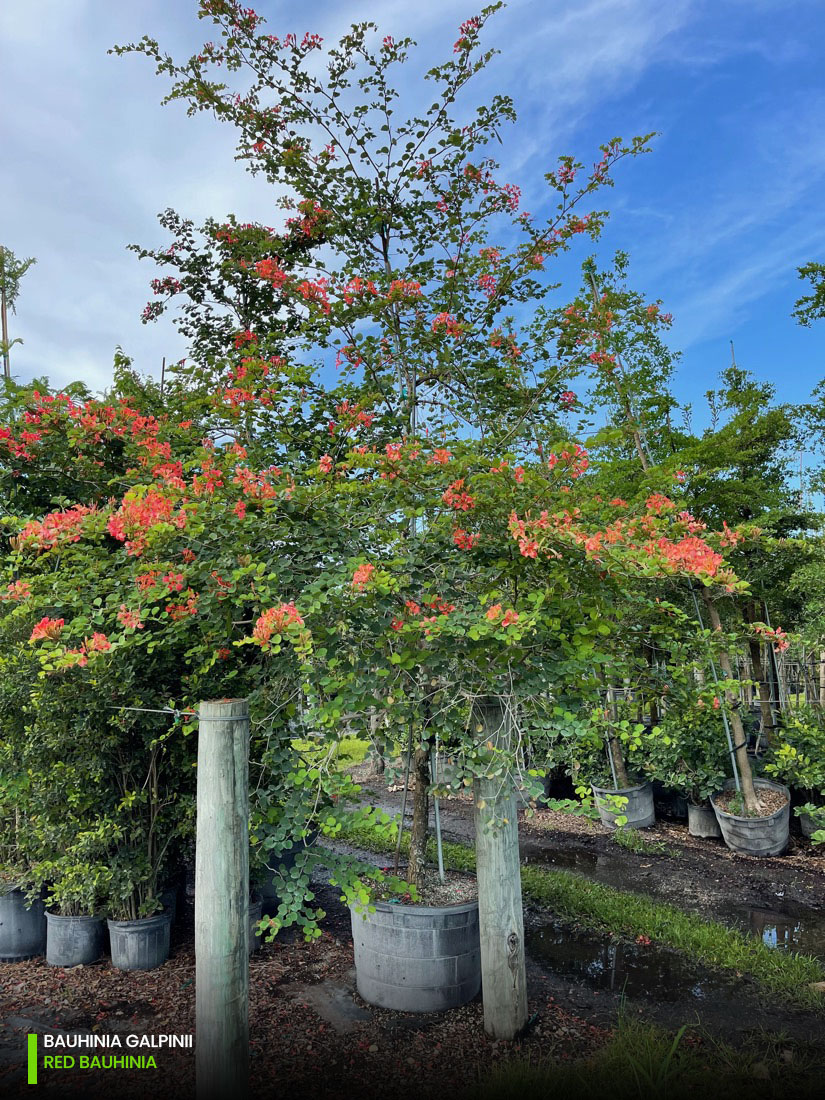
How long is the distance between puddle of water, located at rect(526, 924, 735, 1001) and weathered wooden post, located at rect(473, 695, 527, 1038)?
93 centimetres

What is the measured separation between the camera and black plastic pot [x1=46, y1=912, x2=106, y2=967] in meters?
3.81

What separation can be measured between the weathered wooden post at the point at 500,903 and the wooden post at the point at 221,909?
116 cm

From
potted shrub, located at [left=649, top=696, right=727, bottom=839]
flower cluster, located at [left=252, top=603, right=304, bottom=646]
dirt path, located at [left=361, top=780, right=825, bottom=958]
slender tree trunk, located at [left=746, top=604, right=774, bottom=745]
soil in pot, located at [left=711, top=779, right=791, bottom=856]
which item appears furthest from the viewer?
slender tree trunk, located at [left=746, top=604, right=774, bottom=745]

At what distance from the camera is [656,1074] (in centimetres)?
250

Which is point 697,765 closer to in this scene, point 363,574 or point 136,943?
point 136,943

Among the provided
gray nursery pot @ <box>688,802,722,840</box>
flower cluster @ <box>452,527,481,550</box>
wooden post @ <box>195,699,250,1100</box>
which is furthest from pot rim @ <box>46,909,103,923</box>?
gray nursery pot @ <box>688,802,722,840</box>

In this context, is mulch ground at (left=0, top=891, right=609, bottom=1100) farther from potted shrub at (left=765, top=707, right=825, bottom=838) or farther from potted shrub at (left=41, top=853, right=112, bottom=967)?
potted shrub at (left=765, top=707, right=825, bottom=838)

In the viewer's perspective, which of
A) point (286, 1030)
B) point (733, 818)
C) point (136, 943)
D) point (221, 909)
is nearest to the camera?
point (221, 909)

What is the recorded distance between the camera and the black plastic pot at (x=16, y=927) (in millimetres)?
3979

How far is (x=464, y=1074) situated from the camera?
2.68 m

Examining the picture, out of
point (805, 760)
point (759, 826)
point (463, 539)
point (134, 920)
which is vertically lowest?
point (759, 826)

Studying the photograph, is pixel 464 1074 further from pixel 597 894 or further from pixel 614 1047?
pixel 597 894

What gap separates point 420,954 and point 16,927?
2.57 m

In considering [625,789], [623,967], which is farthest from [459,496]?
[625,789]
